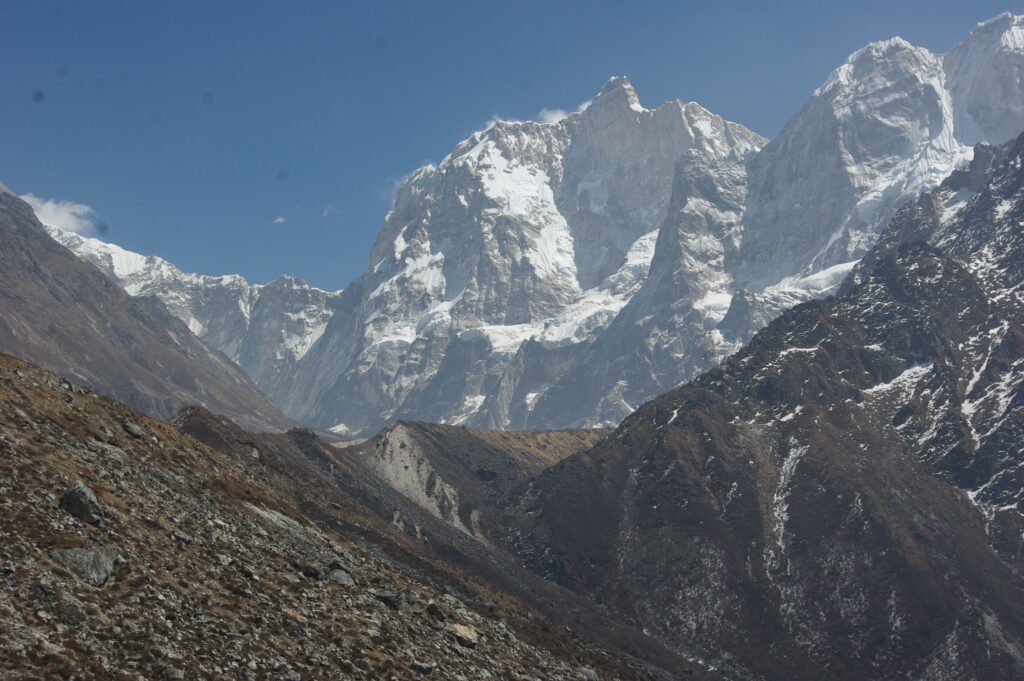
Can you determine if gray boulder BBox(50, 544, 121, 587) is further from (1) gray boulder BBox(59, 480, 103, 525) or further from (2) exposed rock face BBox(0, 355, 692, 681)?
(1) gray boulder BBox(59, 480, 103, 525)

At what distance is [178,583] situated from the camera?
66938mm

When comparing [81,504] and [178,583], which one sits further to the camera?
[81,504]

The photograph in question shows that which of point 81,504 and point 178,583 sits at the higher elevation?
point 81,504

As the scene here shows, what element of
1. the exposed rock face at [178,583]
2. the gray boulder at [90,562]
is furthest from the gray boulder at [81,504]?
the gray boulder at [90,562]

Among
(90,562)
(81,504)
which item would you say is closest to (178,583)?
(90,562)

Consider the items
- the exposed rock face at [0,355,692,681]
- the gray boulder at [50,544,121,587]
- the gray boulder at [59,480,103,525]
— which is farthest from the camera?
the gray boulder at [59,480,103,525]

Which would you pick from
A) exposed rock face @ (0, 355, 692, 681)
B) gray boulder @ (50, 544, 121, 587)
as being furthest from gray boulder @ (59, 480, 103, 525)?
gray boulder @ (50, 544, 121, 587)

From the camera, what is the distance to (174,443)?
346ft

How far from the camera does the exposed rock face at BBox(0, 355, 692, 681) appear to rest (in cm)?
5688

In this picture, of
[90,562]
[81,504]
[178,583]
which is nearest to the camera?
[90,562]

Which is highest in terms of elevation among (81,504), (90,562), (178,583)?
(81,504)

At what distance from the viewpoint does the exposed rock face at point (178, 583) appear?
5688 cm

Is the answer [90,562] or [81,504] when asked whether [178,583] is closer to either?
[90,562]

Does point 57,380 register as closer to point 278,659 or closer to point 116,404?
point 116,404
